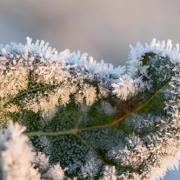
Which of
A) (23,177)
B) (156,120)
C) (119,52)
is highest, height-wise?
(119,52)

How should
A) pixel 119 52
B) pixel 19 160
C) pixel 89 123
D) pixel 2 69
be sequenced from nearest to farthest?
pixel 19 160 < pixel 2 69 < pixel 89 123 < pixel 119 52

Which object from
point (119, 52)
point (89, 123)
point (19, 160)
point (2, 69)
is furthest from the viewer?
→ point (119, 52)

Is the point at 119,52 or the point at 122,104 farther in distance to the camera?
the point at 119,52

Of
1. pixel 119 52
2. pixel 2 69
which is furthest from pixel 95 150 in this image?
pixel 119 52

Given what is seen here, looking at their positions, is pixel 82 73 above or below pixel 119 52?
below

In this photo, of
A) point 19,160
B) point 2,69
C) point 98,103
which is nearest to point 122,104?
point 98,103

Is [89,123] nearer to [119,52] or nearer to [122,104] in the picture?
[122,104]
